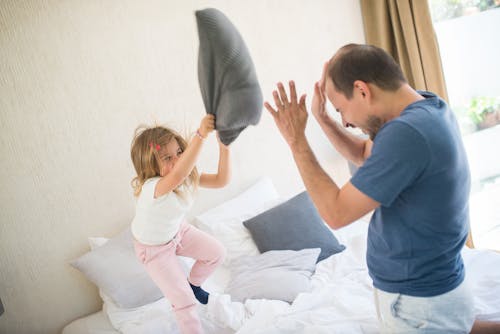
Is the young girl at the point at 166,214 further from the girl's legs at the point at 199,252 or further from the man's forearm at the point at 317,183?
the man's forearm at the point at 317,183

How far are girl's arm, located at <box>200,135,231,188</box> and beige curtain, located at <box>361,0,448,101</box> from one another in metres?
2.06

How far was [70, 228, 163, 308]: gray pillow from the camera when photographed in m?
2.50

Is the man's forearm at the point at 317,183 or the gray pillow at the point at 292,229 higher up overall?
the man's forearm at the point at 317,183

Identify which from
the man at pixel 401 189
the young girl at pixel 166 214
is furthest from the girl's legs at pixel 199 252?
the man at pixel 401 189

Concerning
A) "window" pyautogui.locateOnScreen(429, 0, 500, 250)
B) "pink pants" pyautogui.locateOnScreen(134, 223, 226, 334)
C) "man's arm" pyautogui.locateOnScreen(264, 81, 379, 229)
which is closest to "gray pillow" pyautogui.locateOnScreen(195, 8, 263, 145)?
"man's arm" pyautogui.locateOnScreen(264, 81, 379, 229)

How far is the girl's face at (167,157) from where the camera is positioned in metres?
A: 1.91

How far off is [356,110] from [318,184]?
0.26 m

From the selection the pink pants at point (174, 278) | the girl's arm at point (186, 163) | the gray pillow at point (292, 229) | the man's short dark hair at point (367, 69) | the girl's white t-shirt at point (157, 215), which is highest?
the man's short dark hair at point (367, 69)

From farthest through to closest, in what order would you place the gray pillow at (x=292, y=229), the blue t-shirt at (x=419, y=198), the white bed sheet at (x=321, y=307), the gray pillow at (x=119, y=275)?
1. the gray pillow at (x=292, y=229)
2. the gray pillow at (x=119, y=275)
3. the white bed sheet at (x=321, y=307)
4. the blue t-shirt at (x=419, y=198)

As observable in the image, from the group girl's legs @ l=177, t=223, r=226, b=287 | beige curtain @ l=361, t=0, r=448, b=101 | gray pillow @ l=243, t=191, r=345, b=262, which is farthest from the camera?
beige curtain @ l=361, t=0, r=448, b=101

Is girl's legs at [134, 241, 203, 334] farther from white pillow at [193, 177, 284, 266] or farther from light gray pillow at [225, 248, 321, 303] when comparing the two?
white pillow at [193, 177, 284, 266]

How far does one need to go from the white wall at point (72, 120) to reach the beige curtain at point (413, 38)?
4.22 ft

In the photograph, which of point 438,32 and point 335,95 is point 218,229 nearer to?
point 335,95

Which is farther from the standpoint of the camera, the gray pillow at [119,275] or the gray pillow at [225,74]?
the gray pillow at [119,275]
